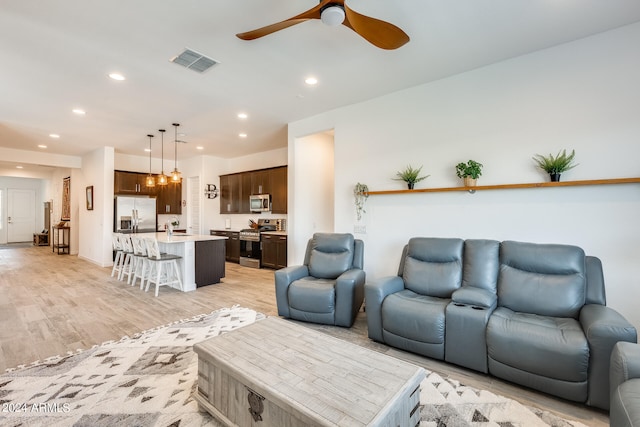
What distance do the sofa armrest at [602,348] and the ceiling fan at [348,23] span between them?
Result: 238 cm

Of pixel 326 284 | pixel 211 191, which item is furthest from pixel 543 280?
pixel 211 191

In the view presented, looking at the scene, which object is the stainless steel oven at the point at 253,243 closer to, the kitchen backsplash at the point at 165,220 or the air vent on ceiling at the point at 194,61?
the kitchen backsplash at the point at 165,220

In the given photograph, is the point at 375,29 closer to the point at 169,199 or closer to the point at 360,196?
the point at 360,196

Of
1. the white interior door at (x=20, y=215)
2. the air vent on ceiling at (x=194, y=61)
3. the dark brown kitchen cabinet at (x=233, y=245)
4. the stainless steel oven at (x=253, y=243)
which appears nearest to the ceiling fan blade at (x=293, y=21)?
the air vent on ceiling at (x=194, y=61)

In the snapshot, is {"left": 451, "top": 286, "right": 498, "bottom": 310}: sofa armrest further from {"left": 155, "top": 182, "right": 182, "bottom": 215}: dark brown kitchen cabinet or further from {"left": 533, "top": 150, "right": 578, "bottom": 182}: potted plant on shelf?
{"left": 155, "top": 182, "right": 182, "bottom": 215}: dark brown kitchen cabinet

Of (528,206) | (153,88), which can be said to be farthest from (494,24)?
(153,88)

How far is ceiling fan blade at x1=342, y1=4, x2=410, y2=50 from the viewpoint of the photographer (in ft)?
6.33

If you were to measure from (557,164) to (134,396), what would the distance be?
161 inches

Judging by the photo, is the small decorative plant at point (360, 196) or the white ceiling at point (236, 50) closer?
the white ceiling at point (236, 50)

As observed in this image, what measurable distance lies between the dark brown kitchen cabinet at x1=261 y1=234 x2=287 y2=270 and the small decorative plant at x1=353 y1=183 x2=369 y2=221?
252cm

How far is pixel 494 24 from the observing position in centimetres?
259

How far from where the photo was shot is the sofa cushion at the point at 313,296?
331 cm

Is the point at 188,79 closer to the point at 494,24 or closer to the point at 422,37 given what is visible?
the point at 422,37

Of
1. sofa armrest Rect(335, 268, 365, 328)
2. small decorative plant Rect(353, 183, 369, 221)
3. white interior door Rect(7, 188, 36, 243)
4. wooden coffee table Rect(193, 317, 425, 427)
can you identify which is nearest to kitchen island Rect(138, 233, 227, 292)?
small decorative plant Rect(353, 183, 369, 221)
